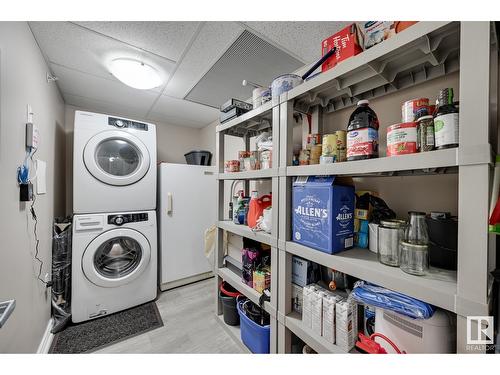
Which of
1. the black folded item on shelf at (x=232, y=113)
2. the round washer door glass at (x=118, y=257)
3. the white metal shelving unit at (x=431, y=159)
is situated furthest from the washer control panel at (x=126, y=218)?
the white metal shelving unit at (x=431, y=159)

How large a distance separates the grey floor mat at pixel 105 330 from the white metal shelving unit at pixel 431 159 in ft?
4.13

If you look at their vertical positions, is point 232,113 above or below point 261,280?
above

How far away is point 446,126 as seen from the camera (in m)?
0.59

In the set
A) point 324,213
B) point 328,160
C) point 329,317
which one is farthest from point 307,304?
point 328,160

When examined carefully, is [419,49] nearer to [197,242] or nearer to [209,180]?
[209,180]

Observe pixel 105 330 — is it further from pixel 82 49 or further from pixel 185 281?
pixel 82 49

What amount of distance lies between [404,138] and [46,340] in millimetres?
2479

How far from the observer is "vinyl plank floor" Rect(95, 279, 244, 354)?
1.41 metres

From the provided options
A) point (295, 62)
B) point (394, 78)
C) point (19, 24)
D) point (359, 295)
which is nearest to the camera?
point (359, 295)

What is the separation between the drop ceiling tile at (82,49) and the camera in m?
1.15
